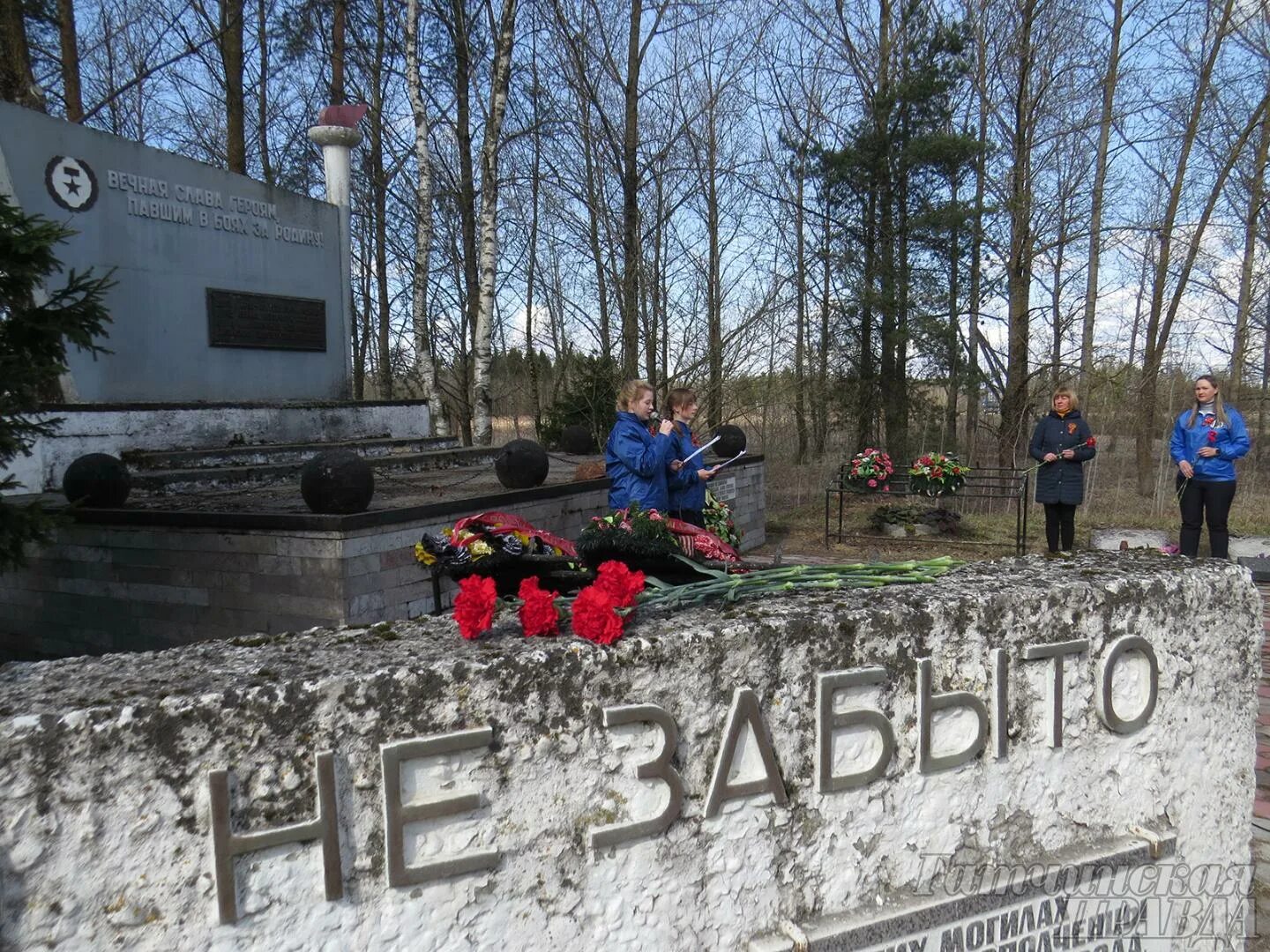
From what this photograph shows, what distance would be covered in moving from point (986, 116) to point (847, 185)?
2.59m

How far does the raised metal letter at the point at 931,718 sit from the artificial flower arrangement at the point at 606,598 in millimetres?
305

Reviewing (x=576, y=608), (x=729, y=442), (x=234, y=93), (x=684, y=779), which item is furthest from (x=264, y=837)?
(x=234, y=93)

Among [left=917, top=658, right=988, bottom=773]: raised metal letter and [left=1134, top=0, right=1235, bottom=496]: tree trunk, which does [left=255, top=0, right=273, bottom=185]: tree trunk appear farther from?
[left=917, top=658, right=988, bottom=773]: raised metal letter

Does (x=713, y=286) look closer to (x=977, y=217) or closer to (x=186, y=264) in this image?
(x=977, y=217)

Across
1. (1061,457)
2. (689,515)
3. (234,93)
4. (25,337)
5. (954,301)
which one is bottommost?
(689,515)

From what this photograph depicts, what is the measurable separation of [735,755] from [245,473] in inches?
280

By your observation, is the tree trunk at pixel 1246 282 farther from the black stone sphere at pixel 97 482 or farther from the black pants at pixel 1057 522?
the black stone sphere at pixel 97 482

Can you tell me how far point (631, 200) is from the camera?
49.9ft

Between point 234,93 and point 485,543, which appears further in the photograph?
point 234,93

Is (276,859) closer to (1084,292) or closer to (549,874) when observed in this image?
(549,874)

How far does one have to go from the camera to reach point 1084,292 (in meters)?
16.8

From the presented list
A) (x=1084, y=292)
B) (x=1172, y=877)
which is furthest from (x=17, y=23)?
(x=1084, y=292)

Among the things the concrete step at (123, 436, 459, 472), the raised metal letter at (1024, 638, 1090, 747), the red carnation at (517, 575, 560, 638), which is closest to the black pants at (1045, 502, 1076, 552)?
the concrete step at (123, 436, 459, 472)

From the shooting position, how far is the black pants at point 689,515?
6.19m
